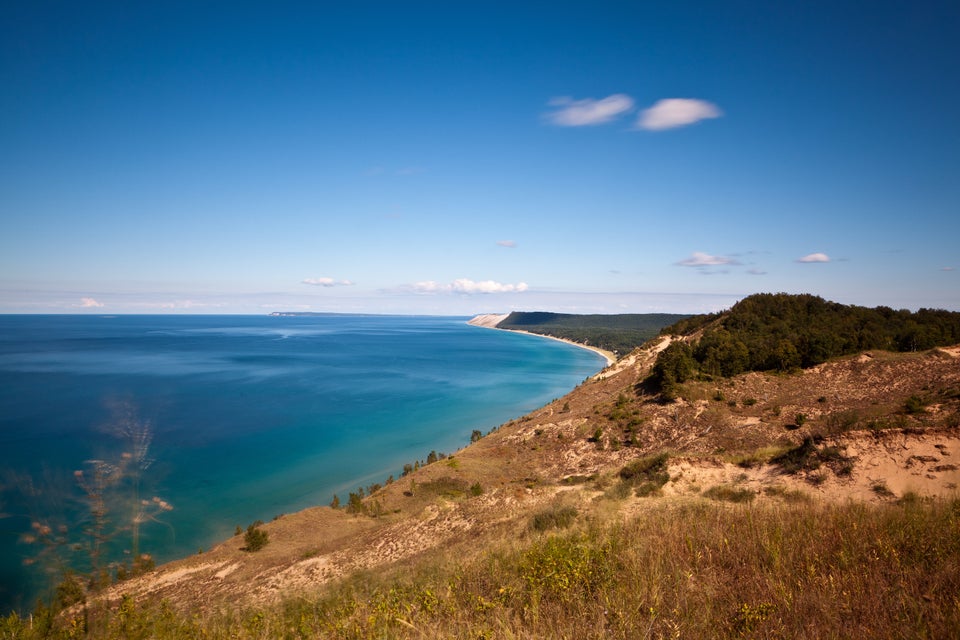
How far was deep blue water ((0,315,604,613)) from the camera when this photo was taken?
2523 cm

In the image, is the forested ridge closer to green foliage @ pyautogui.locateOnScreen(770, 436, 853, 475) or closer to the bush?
green foliage @ pyautogui.locateOnScreen(770, 436, 853, 475)

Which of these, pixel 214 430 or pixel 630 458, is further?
pixel 214 430

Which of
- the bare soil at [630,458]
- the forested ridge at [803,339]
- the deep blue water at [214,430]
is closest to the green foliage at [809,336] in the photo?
the forested ridge at [803,339]

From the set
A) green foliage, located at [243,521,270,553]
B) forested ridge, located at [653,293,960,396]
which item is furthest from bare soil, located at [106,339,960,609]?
forested ridge, located at [653,293,960,396]

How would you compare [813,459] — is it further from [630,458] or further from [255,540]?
[255,540]

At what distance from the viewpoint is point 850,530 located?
19.1ft

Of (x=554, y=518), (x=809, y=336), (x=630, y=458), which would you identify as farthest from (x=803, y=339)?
(x=554, y=518)

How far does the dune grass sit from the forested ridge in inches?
1067

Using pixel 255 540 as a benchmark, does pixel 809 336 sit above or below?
above

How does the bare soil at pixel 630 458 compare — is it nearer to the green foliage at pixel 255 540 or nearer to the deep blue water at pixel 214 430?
the green foliage at pixel 255 540

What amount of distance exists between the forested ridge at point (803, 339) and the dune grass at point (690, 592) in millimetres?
27101

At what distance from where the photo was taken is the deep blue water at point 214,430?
25.2 metres

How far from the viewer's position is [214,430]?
4594 cm

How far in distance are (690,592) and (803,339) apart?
3646cm
